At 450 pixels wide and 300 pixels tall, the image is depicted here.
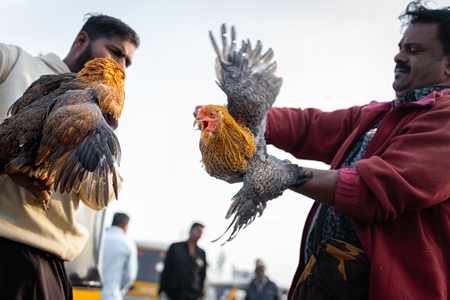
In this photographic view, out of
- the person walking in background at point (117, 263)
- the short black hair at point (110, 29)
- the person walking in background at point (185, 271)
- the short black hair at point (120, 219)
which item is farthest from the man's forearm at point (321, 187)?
the person walking in background at point (185, 271)

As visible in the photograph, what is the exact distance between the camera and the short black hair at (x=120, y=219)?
22.7 feet

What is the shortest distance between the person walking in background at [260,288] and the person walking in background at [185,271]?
152cm

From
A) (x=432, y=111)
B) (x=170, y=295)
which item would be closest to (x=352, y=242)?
(x=432, y=111)

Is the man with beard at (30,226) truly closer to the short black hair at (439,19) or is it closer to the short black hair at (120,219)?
the short black hair at (439,19)

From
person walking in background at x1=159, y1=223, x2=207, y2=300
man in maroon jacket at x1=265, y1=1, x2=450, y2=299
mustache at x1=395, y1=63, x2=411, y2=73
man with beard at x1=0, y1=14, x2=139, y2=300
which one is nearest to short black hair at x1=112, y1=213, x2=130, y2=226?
person walking in background at x1=159, y1=223, x2=207, y2=300

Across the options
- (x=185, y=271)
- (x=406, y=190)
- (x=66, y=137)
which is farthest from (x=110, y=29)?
(x=185, y=271)

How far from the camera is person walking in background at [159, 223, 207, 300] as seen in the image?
23.7ft

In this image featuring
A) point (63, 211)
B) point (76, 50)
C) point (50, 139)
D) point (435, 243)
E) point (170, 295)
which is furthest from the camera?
point (170, 295)

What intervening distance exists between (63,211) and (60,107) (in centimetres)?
59

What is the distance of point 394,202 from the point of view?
221cm

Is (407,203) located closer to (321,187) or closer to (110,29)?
(321,187)

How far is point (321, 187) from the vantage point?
2289mm

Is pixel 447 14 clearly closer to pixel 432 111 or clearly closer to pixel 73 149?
pixel 432 111

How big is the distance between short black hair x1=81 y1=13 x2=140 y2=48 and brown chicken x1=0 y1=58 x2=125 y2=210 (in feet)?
2.31
